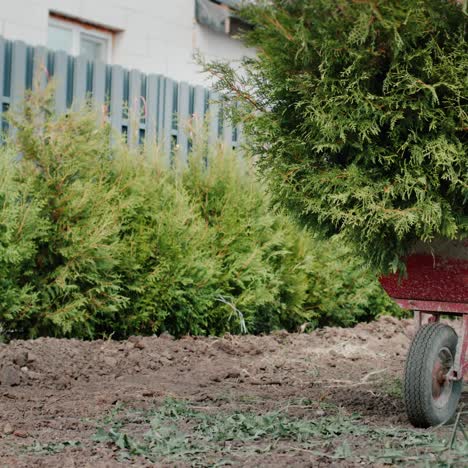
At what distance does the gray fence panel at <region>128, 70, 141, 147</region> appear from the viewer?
22.0 ft

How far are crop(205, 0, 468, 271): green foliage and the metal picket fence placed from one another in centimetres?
285

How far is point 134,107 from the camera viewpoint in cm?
711

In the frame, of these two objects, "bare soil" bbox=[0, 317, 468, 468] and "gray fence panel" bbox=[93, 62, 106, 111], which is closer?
"bare soil" bbox=[0, 317, 468, 468]

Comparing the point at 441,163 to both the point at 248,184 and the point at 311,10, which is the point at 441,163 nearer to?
the point at 311,10

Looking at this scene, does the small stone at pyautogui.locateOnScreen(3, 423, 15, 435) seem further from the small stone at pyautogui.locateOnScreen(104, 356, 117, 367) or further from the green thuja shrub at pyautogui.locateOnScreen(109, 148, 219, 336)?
the green thuja shrub at pyautogui.locateOnScreen(109, 148, 219, 336)

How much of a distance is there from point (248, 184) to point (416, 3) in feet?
Result: 12.4


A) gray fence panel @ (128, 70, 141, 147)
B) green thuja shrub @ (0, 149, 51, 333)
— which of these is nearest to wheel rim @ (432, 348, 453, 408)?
green thuja shrub @ (0, 149, 51, 333)

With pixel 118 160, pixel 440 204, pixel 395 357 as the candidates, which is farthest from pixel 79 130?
pixel 440 204

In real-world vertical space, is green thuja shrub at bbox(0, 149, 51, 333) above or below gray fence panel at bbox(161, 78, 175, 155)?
below

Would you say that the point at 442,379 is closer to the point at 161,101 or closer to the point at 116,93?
the point at 116,93

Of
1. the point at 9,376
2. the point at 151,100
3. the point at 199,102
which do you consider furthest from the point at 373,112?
the point at 199,102

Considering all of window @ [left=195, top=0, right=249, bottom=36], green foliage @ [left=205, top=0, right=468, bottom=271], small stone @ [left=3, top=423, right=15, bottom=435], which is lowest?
small stone @ [left=3, top=423, right=15, bottom=435]

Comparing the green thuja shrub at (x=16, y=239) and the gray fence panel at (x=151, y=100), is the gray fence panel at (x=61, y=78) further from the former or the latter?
the green thuja shrub at (x=16, y=239)

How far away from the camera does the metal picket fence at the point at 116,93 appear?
21.4 ft
